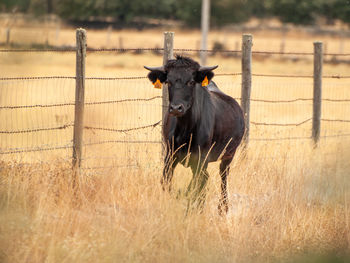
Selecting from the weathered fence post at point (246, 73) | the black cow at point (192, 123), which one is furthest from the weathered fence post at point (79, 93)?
the weathered fence post at point (246, 73)

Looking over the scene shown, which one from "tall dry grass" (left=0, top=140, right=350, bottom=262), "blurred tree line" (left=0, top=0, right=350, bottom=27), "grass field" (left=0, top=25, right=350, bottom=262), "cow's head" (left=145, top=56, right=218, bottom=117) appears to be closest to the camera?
"grass field" (left=0, top=25, right=350, bottom=262)

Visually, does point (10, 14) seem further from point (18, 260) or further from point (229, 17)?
point (229, 17)

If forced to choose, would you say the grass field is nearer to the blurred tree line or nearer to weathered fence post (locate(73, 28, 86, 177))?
weathered fence post (locate(73, 28, 86, 177))

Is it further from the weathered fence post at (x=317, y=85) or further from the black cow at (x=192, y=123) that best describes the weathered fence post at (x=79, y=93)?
the weathered fence post at (x=317, y=85)

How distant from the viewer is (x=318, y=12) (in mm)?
34969

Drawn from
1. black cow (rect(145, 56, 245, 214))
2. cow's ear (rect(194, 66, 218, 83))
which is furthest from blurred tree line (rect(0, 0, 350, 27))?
cow's ear (rect(194, 66, 218, 83))

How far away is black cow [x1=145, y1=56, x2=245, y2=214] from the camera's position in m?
5.28

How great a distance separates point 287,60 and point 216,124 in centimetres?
2752

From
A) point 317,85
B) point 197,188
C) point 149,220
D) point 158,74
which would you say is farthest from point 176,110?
point 317,85

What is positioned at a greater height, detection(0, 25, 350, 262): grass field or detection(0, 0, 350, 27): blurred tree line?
detection(0, 0, 350, 27): blurred tree line

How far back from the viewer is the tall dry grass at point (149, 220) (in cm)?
330

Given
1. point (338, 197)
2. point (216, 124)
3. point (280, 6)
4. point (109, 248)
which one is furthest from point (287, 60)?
point (338, 197)

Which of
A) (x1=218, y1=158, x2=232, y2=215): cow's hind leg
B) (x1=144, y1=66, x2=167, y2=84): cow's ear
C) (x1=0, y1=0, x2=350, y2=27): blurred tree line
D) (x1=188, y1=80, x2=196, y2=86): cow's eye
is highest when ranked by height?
(x1=0, y1=0, x2=350, y2=27): blurred tree line

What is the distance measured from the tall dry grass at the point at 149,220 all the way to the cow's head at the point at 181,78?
808 millimetres
